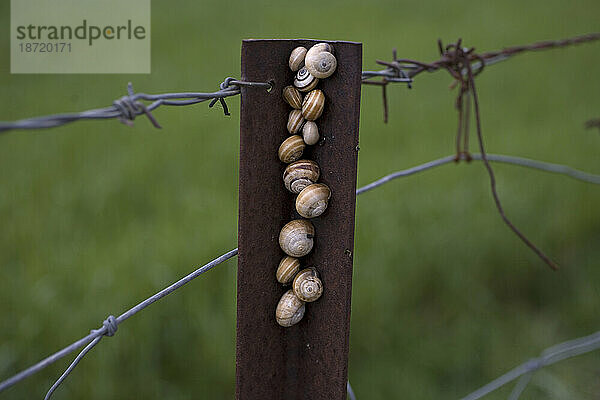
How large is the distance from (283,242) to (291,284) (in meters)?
0.05

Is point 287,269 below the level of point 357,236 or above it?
above

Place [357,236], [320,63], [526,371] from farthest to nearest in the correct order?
[357,236] → [526,371] → [320,63]

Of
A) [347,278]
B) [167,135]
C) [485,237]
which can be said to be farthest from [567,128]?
[347,278]

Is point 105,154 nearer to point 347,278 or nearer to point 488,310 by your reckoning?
point 488,310

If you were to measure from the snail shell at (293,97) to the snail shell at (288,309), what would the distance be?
0.20 meters

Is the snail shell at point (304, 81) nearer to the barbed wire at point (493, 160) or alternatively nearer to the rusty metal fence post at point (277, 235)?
the rusty metal fence post at point (277, 235)

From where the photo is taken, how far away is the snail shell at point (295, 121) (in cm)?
71

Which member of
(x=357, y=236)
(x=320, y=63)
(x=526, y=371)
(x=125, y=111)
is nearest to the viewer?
(x=125, y=111)

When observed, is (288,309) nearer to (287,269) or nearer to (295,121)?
(287,269)

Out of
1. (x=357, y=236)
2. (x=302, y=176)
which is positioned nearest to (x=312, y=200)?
(x=302, y=176)

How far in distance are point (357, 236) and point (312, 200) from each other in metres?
1.28

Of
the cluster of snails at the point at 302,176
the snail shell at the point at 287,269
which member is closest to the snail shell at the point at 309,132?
the cluster of snails at the point at 302,176

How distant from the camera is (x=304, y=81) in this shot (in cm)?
70

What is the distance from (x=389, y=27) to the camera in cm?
357
